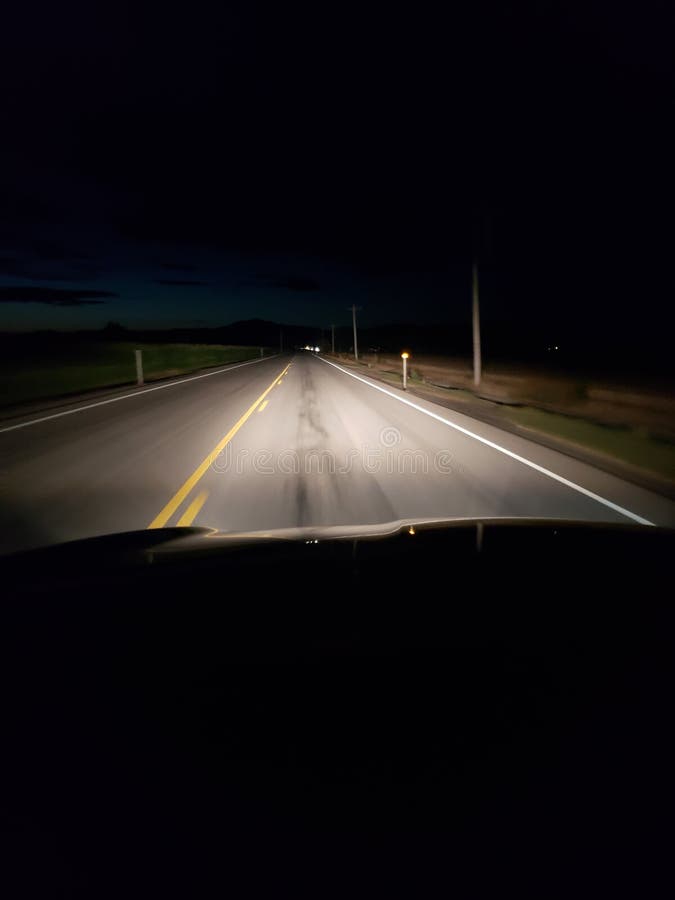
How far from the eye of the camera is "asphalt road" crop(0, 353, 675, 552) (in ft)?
22.4

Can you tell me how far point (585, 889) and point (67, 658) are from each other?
1567mm

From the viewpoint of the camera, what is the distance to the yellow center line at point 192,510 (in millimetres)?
6582

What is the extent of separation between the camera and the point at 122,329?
Result: 522ft

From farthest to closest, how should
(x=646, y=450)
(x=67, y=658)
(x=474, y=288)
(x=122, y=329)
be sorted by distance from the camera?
1. (x=122, y=329)
2. (x=474, y=288)
3. (x=646, y=450)
4. (x=67, y=658)

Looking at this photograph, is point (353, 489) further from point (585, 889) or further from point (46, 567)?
point (585, 889)

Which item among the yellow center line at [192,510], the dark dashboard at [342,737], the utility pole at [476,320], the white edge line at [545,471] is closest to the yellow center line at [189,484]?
the yellow center line at [192,510]

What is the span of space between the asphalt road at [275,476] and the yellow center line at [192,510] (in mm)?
15

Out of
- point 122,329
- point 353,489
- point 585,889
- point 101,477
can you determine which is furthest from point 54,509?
point 122,329

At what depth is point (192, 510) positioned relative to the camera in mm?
7066

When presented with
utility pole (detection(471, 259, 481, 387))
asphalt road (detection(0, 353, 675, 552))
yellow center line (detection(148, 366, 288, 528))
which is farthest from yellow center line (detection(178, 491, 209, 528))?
utility pole (detection(471, 259, 481, 387))

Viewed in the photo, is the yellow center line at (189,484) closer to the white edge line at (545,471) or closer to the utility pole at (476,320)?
the white edge line at (545,471)

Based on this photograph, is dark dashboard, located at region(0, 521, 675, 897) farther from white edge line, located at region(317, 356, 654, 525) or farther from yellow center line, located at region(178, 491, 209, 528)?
white edge line, located at region(317, 356, 654, 525)

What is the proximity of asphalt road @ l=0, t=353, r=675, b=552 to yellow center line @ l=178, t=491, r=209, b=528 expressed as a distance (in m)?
0.01

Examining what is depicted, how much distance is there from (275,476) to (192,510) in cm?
206
